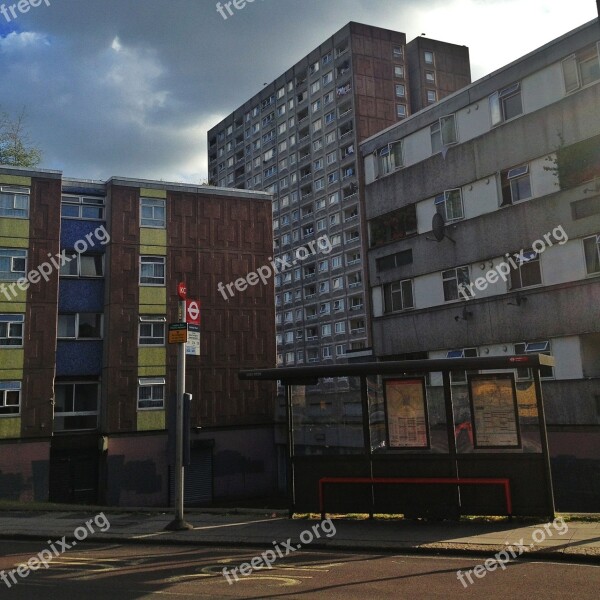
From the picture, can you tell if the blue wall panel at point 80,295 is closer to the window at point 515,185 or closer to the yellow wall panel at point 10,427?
the yellow wall panel at point 10,427

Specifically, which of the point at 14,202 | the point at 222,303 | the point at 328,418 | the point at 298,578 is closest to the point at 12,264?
the point at 14,202

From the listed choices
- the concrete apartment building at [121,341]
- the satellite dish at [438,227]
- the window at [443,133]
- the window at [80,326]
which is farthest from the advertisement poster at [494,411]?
the window at [80,326]

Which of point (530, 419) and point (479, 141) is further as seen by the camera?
point (479, 141)

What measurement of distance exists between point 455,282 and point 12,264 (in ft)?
71.1

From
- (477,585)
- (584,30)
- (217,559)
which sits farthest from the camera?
(584,30)

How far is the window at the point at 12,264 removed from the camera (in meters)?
31.7

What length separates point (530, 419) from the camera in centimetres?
1246

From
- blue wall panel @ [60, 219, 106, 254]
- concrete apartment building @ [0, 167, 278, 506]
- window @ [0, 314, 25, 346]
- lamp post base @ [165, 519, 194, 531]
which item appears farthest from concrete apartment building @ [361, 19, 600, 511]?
window @ [0, 314, 25, 346]

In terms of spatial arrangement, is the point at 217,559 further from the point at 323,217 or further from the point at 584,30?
the point at 323,217

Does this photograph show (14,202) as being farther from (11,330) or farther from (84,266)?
(11,330)

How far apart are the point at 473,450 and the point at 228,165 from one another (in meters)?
85.3

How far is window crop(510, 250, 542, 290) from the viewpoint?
23.8 m

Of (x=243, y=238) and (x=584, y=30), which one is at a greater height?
(x=584, y=30)

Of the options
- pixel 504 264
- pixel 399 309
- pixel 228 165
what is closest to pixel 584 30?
pixel 504 264
